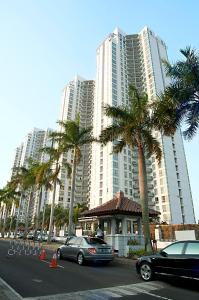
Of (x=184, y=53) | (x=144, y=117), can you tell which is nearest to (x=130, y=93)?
(x=144, y=117)

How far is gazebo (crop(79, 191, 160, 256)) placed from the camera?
814 inches

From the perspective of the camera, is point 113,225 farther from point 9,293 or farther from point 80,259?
point 9,293

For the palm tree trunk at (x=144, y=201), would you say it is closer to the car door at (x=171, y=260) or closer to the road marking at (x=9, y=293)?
the car door at (x=171, y=260)

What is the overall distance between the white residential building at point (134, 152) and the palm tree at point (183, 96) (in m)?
58.2

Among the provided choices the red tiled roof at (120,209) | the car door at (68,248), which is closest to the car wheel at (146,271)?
the car door at (68,248)

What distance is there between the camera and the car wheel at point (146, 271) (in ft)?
32.7

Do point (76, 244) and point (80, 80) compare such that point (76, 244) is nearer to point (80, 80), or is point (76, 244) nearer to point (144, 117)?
point (144, 117)

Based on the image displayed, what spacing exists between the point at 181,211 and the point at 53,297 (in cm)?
8877

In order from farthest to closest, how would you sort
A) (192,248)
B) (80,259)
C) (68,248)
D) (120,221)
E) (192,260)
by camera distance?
1. (120,221)
2. (68,248)
3. (80,259)
4. (192,248)
5. (192,260)

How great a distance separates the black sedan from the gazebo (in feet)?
33.3

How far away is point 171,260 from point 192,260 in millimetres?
823

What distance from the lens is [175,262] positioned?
911 cm

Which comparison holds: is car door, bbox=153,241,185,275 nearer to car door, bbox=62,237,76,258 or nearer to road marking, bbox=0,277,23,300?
road marking, bbox=0,277,23,300

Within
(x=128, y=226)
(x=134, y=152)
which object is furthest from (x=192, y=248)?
(x=134, y=152)
